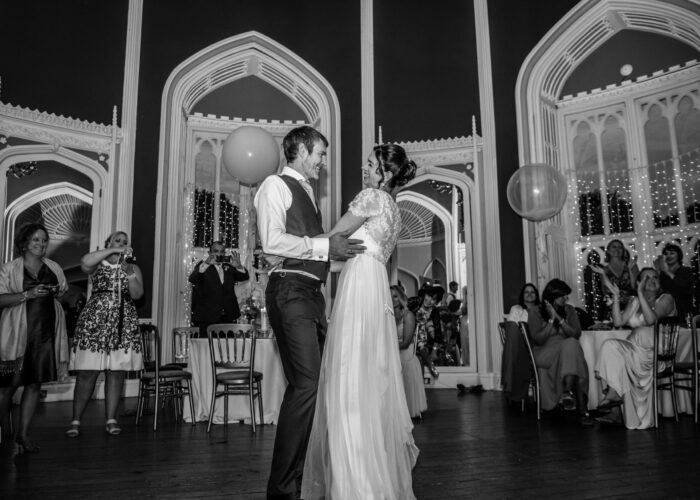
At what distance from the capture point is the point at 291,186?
90.1 inches

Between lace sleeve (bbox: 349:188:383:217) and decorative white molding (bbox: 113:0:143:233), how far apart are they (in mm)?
5549

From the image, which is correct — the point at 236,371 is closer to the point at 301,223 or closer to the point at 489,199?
the point at 301,223

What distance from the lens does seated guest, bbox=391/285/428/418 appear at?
191 inches

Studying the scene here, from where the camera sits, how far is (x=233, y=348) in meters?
4.75

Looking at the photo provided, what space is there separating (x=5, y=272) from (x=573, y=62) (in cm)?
759

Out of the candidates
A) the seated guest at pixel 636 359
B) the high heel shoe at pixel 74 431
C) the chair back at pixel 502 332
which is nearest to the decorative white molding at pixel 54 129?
the high heel shoe at pixel 74 431

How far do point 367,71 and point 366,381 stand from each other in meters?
6.91

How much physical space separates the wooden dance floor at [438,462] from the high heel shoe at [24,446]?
57 millimetres

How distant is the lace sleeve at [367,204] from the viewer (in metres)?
2.26

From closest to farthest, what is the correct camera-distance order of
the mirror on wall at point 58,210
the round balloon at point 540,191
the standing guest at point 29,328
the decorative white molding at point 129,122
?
the standing guest at point 29,328
the round balloon at point 540,191
the decorative white molding at point 129,122
the mirror on wall at point 58,210

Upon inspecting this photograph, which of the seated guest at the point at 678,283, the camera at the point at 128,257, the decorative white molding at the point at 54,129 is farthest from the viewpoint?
the decorative white molding at the point at 54,129

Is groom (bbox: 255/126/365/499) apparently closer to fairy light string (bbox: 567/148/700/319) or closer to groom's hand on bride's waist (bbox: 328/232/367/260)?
groom's hand on bride's waist (bbox: 328/232/367/260)

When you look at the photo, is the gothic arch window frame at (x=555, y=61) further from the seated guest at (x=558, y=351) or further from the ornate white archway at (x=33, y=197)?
the ornate white archway at (x=33, y=197)

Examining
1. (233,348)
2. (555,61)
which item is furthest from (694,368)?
(555,61)
